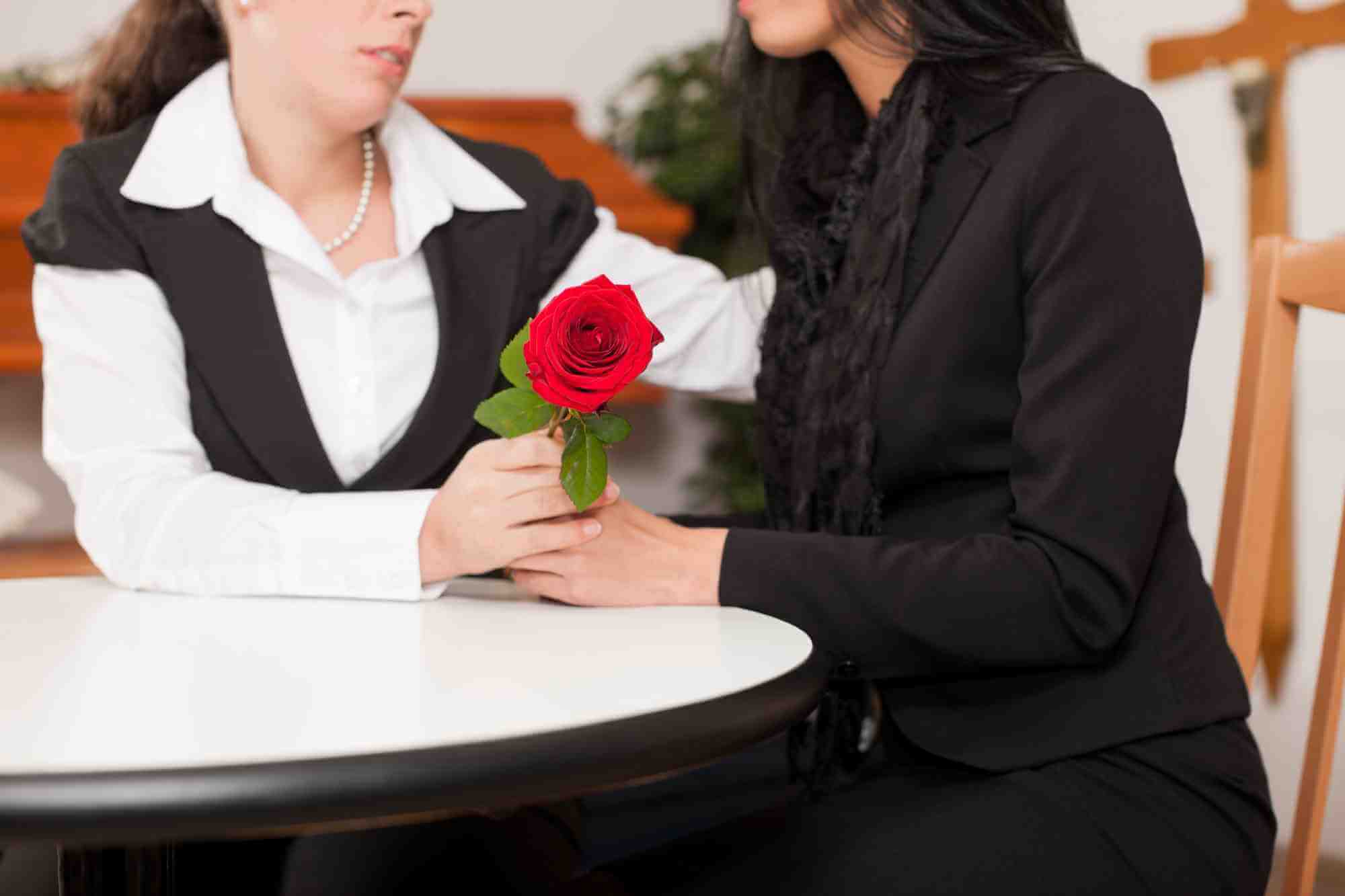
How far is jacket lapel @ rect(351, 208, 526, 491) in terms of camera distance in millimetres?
1602

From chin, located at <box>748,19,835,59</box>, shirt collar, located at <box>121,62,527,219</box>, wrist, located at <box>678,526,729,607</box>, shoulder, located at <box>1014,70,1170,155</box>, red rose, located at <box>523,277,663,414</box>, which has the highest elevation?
chin, located at <box>748,19,835,59</box>

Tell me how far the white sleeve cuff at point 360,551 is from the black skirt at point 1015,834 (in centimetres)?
36

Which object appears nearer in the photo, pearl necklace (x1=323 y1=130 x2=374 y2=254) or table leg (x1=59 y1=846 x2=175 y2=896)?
table leg (x1=59 y1=846 x2=175 y2=896)

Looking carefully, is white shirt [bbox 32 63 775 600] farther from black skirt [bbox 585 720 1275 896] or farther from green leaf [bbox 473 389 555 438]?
black skirt [bbox 585 720 1275 896]

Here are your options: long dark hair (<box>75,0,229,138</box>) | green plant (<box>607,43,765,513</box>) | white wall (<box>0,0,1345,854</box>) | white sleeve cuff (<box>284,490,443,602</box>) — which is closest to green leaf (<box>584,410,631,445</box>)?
white sleeve cuff (<box>284,490,443,602</box>)

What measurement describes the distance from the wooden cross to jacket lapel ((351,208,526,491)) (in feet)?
8.29

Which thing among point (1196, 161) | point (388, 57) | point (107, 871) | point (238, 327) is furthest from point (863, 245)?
point (1196, 161)

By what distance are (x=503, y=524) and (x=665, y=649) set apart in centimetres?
23

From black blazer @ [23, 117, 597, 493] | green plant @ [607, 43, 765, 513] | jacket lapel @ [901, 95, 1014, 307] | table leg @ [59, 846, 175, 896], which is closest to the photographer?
table leg @ [59, 846, 175, 896]

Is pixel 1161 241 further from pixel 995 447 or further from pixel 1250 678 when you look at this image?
pixel 1250 678

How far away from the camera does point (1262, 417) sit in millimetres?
1491

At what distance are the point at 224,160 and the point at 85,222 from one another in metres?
0.17

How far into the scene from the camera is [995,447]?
1.40 m

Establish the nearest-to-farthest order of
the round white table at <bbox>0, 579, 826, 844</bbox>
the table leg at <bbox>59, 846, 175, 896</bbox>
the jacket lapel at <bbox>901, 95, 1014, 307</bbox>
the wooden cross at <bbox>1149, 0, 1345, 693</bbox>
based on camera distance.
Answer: the round white table at <bbox>0, 579, 826, 844</bbox>
the table leg at <bbox>59, 846, 175, 896</bbox>
the jacket lapel at <bbox>901, 95, 1014, 307</bbox>
the wooden cross at <bbox>1149, 0, 1345, 693</bbox>
